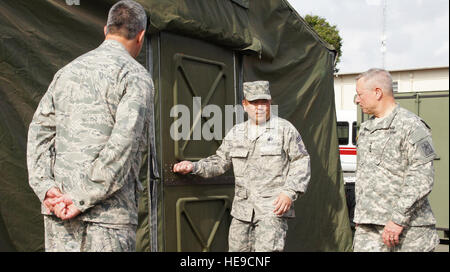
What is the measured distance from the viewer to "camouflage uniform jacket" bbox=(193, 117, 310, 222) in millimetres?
3936

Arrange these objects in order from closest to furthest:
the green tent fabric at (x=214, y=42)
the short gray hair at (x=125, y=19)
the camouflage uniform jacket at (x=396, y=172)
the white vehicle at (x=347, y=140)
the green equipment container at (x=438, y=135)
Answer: the short gray hair at (x=125, y=19) → the green tent fabric at (x=214, y=42) → the camouflage uniform jacket at (x=396, y=172) → the green equipment container at (x=438, y=135) → the white vehicle at (x=347, y=140)

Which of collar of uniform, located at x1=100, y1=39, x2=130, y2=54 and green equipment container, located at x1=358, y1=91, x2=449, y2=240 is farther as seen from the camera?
green equipment container, located at x1=358, y1=91, x2=449, y2=240

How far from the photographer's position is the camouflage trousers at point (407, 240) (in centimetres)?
332

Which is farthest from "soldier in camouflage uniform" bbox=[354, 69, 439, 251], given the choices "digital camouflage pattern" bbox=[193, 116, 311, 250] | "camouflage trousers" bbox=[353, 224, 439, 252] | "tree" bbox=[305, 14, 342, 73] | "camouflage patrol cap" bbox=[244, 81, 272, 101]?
"tree" bbox=[305, 14, 342, 73]

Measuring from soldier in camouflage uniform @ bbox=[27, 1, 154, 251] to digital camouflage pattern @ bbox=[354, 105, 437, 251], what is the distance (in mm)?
1737

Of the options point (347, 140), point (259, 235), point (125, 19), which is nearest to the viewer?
point (125, 19)

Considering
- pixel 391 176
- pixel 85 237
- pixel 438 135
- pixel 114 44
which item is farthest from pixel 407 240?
pixel 438 135

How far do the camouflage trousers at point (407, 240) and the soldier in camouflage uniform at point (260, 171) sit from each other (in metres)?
0.62

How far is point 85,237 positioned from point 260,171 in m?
1.93

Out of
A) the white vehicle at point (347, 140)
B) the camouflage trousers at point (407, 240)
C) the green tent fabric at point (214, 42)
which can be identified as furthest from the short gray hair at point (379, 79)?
the white vehicle at point (347, 140)

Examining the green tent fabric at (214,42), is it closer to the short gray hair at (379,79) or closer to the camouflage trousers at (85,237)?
the camouflage trousers at (85,237)

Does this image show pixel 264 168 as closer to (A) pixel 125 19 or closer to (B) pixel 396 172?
(B) pixel 396 172

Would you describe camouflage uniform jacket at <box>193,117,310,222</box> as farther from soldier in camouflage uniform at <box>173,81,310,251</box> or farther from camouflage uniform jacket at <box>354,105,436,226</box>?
camouflage uniform jacket at <box>354,105,436,226</box>

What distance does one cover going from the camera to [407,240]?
3344mm
